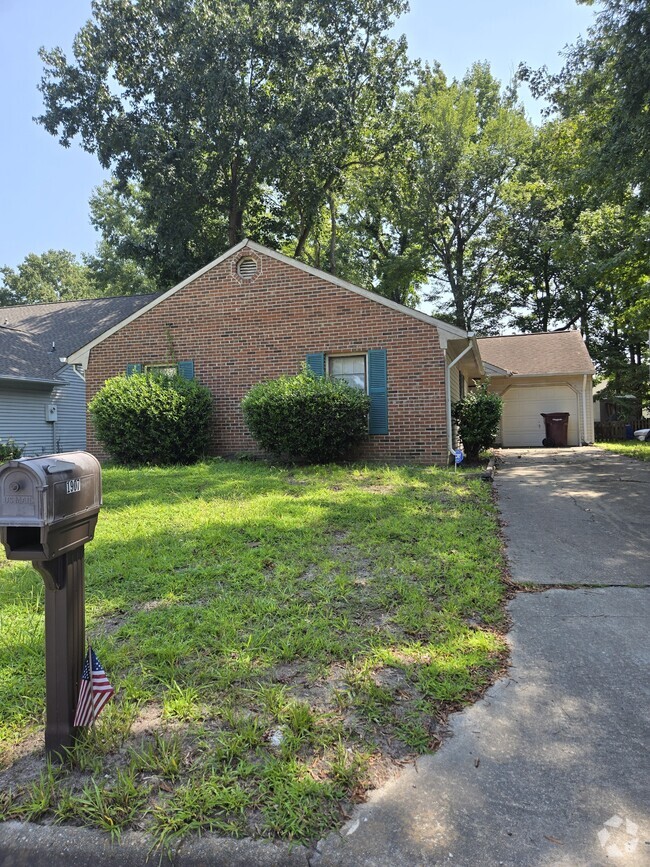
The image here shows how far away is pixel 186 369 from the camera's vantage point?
11977 millimetres

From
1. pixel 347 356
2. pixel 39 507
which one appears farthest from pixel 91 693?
pixel 347 356

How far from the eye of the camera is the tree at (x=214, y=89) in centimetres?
1759

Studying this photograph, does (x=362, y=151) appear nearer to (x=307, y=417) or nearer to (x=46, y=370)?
(x=46, y=370)

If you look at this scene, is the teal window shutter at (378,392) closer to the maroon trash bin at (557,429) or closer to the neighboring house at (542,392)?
the neighboring house at (542,392)

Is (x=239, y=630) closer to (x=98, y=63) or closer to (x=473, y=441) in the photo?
(x=473, y=441)

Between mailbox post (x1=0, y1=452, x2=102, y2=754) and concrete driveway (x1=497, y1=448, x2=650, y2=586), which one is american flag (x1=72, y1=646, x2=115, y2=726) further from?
concrete driveway (x1=497, y1=448, x2=650, y2=586)

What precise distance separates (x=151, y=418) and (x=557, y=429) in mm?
13418

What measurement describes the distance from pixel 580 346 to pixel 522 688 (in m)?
20.0

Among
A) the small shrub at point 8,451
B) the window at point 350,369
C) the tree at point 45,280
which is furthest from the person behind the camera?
the tree at point 45,280

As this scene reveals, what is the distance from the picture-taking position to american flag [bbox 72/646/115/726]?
204cm

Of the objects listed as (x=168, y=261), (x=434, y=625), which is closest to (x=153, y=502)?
(x=434, y=625)

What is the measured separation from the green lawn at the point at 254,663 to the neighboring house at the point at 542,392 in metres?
14.1

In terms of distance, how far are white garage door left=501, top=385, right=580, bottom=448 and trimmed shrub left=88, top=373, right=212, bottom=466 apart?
11903 mm

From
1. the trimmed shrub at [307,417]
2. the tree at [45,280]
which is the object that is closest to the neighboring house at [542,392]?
the trimmed shrub at [307,417]
